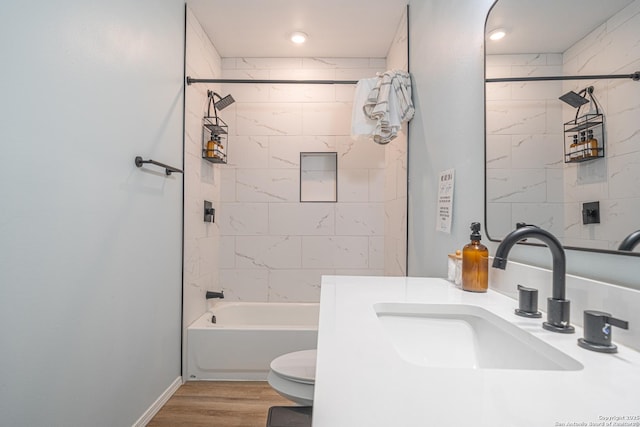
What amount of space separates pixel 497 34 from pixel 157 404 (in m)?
2.51

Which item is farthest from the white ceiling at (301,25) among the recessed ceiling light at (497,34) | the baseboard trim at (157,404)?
the baseboard trim at (157,404)

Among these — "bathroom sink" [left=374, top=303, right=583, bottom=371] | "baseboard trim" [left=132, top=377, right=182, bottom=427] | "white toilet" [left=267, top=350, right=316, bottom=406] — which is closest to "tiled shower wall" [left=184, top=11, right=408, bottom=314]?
"baseboard trim" [left=132, top=377, right=182, bottom=427]

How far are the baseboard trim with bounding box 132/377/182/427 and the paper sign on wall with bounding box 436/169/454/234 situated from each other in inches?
73.8

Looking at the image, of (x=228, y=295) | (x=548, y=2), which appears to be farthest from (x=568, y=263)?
(x=228, y=295)

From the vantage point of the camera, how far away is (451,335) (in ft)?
3.18

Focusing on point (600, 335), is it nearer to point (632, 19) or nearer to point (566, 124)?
point (566, 124)

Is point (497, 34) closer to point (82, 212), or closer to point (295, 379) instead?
point (295, 379)

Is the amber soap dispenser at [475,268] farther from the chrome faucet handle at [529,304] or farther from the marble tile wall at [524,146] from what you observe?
the chrome faucet handle at [529,304]

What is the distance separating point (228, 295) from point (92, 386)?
1716 millimetres

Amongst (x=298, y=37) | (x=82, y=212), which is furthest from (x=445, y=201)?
(x=298, y=37)

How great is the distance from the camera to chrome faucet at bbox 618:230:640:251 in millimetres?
679

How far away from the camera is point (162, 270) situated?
6.72ft

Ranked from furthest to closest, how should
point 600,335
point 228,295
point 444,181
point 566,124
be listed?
1. point 228,295
2. point 444,181
3. point 566,124
4. point 600,335

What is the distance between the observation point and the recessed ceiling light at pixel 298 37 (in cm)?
277
